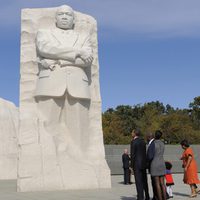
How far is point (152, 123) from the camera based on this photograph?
39.9m

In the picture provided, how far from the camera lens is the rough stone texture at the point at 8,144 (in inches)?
602

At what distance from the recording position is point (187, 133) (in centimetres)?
3853

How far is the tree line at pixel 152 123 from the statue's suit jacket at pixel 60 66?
26537mm

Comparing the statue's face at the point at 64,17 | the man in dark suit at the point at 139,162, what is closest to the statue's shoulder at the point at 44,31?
the statue's face at the point at 64,17

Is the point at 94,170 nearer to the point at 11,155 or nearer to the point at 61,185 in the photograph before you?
the point at 61,185

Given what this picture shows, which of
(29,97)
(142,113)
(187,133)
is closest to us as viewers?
(29,97)

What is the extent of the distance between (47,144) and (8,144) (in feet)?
18.4

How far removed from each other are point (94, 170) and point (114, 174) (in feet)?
29.0

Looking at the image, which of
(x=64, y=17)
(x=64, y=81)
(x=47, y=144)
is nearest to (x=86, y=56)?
(x=64, y=81)

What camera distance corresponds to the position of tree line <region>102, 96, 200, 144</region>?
126ft

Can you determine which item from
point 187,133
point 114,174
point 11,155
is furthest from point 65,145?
point 187,133

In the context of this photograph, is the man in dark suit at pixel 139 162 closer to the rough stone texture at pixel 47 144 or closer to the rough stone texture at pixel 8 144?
the rough stone texture at pixel 47 144

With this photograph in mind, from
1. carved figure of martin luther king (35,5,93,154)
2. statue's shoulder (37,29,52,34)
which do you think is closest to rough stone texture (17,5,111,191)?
carved figure of martin luther king (35,5,93,154)

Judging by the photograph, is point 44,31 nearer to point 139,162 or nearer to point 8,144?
point 139,162
